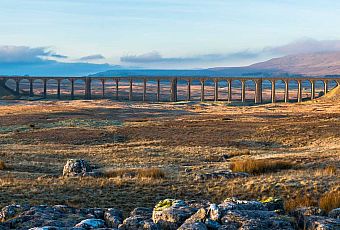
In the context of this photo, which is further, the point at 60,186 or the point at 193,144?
the point at 193,144

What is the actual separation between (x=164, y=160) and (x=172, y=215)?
16987 mm

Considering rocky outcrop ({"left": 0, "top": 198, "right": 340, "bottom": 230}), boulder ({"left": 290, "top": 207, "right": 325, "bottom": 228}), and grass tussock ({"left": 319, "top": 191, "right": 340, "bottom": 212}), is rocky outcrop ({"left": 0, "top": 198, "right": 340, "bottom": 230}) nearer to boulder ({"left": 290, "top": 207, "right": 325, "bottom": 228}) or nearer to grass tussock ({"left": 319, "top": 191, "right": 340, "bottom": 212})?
boulder ({"left": 290, "top": 207, "right": 325, "bottom": 228})

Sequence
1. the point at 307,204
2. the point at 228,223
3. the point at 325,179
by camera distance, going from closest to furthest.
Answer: the point at 228,223, the point at 307,204, the point at 325,179

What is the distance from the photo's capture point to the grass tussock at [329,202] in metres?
12.9

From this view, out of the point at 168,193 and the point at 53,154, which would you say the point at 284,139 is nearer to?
the point at 53,154

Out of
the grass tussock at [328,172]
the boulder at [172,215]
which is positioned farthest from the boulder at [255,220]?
the grass tussock at [328,172]

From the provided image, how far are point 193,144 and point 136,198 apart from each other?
72.3ft

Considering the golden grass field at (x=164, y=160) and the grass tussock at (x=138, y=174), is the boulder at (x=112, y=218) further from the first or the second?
the grass tussock at (x=138, y=174)

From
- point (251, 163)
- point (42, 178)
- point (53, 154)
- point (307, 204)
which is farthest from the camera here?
point (53, 154)

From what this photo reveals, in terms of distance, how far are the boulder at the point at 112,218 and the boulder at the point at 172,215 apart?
A: 0.87 meters

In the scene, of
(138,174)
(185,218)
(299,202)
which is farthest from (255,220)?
(138,174)

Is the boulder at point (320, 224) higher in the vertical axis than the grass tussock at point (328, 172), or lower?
higher

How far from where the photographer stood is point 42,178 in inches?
747

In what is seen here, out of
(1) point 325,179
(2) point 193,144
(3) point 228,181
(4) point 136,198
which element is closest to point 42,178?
(4) point 136,198
